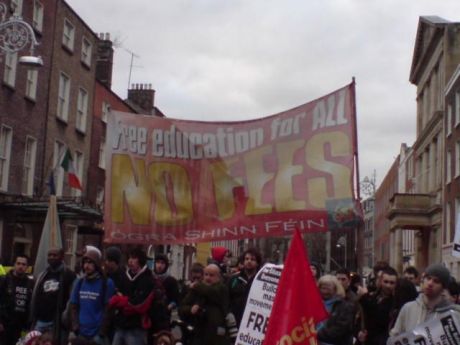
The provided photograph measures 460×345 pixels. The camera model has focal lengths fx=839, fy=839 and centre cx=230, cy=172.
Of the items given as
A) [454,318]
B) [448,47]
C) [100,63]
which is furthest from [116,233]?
[448,47]

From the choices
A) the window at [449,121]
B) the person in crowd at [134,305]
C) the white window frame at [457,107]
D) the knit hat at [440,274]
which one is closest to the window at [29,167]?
the person in crowd at [134,305]

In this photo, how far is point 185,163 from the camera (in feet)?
32.6

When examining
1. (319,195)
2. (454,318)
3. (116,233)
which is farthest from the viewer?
(116,233)

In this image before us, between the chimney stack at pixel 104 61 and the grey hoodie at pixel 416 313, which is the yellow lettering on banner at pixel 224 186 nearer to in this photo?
the grey hoodie at pixel 416 313

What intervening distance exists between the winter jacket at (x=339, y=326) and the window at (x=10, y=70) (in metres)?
21.4

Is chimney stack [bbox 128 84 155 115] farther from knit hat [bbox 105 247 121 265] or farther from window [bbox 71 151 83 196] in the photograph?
knit hat [bbox 105 247 121 265]

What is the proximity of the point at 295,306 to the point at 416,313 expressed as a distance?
1212mm

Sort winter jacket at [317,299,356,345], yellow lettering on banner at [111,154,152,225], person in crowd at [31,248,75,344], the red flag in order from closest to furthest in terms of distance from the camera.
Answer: the red flag → winter jacket at [317,299,356,345] → yellow lettering on banner at [111,154,152,225] → person in crowd at [31,248,75,344]

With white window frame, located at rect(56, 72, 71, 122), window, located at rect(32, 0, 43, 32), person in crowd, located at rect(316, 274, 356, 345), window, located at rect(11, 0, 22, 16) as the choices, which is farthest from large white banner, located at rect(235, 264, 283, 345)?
white window frame, located at rect(56, 72, 71, 122)

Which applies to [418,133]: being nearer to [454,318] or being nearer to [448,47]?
[448,47]

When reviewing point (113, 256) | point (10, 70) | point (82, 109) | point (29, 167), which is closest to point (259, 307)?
point (113, 256)

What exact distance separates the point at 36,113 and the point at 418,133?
101ft

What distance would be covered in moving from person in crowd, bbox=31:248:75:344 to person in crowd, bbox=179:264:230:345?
1897mm

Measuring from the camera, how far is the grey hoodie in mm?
6727
